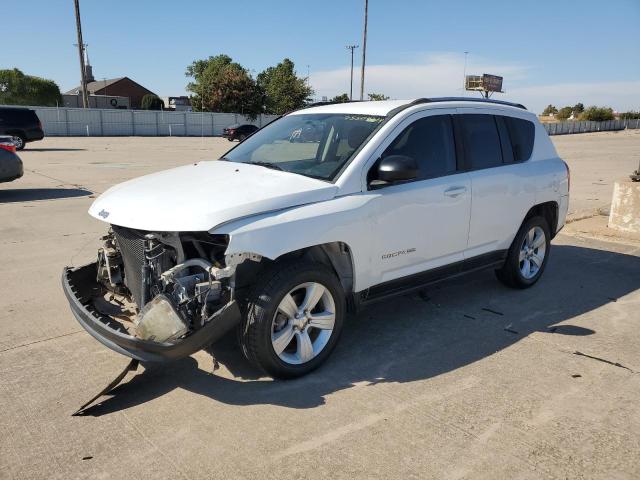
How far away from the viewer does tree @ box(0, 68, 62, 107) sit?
7031 cm

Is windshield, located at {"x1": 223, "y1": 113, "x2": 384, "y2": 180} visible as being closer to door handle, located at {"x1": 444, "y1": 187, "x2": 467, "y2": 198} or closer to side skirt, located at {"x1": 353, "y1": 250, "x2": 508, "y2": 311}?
door handle, located at {"x1": 444, "y1": 187, "x2": 467, "y2": 198}

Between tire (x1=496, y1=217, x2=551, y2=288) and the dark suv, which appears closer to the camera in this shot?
tire (x1=496, y1=217, x2=551, y2=288)

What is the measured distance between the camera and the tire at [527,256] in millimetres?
5551

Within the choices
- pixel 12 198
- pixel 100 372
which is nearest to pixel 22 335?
pixel 100 372

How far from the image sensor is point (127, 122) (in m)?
43.8

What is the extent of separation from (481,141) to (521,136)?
786 millimetres

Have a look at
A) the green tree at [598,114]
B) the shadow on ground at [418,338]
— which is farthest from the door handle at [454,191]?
the green tree at [598,114]

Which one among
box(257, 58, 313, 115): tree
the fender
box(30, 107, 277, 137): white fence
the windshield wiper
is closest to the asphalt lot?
the fender

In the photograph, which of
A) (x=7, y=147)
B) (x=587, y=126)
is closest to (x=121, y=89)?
(x=587, y=126)

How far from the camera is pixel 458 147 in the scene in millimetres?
4832

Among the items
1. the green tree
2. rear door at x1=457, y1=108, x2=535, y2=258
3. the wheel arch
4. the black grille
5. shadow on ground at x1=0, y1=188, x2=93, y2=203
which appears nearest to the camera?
the black grille

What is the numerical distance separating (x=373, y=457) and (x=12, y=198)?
10.4 m

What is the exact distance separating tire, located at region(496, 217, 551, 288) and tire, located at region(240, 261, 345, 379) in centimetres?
243

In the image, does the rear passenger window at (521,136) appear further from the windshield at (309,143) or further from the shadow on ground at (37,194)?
the shadow on ground at (37,194)
